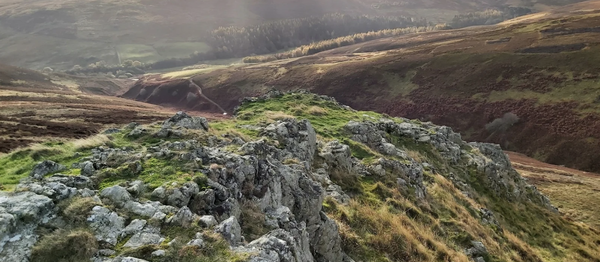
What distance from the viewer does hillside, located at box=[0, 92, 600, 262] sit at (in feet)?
28.3

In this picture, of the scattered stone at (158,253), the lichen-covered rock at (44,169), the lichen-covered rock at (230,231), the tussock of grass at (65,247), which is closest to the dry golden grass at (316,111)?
the lichen-covered rock at (44,169)

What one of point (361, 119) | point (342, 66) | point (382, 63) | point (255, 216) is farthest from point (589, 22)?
point (255, 216)

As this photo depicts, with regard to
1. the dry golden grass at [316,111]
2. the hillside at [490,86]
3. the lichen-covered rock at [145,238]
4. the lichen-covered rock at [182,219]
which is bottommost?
the hillside at [490,86]

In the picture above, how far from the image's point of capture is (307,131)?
21828 mm

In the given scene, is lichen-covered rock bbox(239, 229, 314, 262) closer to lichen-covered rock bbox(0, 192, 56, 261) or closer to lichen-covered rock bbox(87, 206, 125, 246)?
lichen-covered rock bbox(87, 206, 125, 246)

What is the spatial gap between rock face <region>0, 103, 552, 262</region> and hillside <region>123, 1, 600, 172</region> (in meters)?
52.9

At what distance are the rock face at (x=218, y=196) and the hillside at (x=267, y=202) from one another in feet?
0.13

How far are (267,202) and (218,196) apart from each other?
1914 mm

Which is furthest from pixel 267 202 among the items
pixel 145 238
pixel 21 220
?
pixel 21 220

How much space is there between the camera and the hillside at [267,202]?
8633 mm

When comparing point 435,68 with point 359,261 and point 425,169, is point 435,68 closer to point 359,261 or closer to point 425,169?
point 425,169

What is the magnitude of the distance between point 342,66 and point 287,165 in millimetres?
102094

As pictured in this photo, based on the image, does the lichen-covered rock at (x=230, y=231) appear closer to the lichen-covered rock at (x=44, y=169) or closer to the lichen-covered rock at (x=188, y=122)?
the lichen-covered rock at (x=44, y=169)

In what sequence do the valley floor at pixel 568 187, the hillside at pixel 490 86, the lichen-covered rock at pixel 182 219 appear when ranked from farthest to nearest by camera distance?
the hillside at pixel 490 86 < the valley floor at pixel 568 187 < the lichen-covered rock at pixel 182 219
